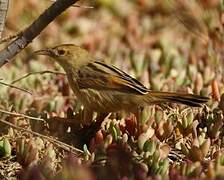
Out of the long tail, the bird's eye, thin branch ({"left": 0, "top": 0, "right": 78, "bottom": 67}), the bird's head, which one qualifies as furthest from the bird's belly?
thin branch ({"left": 0, "top": 0, "right": 78, "bottom": 67})

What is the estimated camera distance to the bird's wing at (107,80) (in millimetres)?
4574

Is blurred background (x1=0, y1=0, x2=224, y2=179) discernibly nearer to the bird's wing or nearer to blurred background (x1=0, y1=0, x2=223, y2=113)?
blurred background (x1=0, y1=0, x2=223, y2=113)

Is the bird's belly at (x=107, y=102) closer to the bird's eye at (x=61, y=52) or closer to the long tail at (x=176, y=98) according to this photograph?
the long tail at (x=176, y=98)

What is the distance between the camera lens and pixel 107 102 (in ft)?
15.1

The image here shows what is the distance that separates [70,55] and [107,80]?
1.31 feet

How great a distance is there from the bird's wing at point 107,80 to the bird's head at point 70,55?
0.28ft

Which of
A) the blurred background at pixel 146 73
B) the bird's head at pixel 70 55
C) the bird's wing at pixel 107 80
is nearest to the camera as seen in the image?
the blurred background at pixel 146 73

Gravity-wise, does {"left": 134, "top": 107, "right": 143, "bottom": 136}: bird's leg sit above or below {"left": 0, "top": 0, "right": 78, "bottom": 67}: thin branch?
below

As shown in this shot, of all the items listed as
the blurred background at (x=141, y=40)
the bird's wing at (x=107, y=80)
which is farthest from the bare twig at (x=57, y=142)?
the blurred background at (x=141, y=40)

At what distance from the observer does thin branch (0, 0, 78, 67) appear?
394 centimetres

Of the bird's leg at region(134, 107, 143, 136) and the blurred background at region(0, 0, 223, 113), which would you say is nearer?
the bird's leg at region(134, 107, 143, 136)

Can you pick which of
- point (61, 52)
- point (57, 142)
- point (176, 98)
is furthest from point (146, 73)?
point (57, 142)

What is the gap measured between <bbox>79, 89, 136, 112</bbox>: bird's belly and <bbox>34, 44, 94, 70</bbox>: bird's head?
0.32 meters

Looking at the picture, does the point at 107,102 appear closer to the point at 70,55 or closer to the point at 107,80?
the point at 107,80
